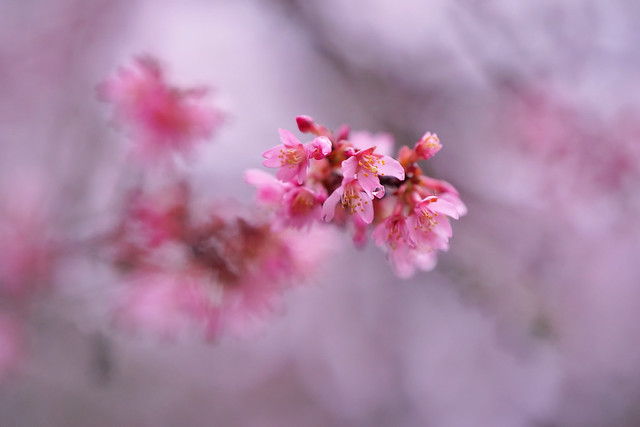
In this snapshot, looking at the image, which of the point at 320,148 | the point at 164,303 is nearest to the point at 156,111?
the point at 164,303

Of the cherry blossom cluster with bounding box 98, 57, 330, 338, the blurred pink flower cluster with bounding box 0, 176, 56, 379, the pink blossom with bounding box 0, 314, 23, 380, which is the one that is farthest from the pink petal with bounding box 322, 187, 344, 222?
the pink blossom with bounding box 0, 314, 23, 380

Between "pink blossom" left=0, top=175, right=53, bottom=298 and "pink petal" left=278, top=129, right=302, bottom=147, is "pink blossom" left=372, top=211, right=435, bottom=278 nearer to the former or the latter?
"pink petal" left=278, top=129, right=302, bottom=147

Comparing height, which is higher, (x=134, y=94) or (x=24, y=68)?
(x=24, y=68)

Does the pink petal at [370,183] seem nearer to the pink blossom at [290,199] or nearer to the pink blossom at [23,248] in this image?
the pink blossom at [290,199]

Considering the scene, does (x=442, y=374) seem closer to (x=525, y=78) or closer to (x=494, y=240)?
(x=494, y=240)

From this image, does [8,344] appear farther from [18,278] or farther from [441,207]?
[441,207]

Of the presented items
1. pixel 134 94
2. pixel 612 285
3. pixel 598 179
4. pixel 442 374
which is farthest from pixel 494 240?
pixel 134 94
